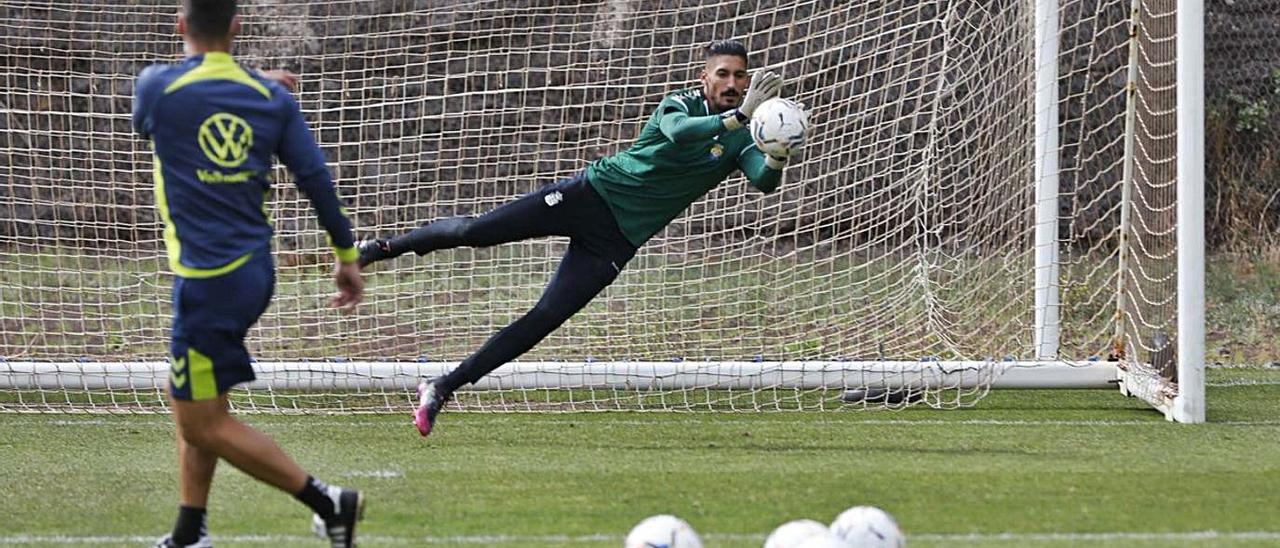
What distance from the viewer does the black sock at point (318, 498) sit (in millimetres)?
4973

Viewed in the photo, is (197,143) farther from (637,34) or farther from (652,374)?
(637,34)

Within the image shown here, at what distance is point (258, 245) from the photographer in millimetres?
4945

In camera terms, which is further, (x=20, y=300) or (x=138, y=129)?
(x=20, y=300)

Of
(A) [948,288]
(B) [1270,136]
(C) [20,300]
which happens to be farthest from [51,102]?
(B) [1270,136]

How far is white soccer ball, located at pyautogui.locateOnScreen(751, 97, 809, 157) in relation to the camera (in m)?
6.84

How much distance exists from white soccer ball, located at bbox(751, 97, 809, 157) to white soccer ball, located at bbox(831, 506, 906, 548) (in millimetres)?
2401

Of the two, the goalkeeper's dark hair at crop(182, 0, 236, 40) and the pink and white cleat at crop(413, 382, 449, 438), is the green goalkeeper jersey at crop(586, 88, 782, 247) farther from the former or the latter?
the goalkeeper's dark hair at crop(182, 0, 236, 40)

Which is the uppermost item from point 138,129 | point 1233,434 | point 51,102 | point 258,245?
point 51,102

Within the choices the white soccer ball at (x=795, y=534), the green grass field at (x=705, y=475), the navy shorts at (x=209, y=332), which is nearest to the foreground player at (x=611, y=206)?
the green grass field at (x=705, y=475)

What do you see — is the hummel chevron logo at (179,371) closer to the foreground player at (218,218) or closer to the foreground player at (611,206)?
the foreground player at (218,218)

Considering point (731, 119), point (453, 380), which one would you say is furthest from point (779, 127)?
point (453, 380)

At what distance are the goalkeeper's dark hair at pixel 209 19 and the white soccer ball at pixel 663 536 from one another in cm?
184

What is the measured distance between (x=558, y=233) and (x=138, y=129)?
9.44ft

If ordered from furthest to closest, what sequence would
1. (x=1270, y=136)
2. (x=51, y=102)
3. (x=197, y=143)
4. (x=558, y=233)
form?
(x=1270, y=136)
(x=51, y=102)
(x=558, y=233)
(x=197, y=143)
